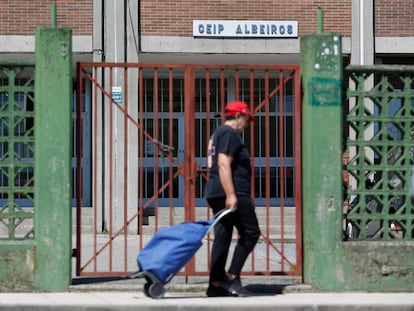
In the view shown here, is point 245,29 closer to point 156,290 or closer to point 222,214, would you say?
point 222,214

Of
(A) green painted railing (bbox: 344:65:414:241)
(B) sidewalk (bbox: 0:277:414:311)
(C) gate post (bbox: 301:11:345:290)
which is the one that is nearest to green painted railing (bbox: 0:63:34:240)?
(B) sidewalk (bbox: 0:277:414:311)

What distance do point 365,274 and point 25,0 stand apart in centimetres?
1085

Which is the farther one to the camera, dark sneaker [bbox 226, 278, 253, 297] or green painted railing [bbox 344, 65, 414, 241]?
green painted railing [bbox 344, 65, 414, 241]

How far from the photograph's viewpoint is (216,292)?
29.6 feet

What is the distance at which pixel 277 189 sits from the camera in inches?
775

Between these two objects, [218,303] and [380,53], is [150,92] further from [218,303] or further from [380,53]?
[218,303]

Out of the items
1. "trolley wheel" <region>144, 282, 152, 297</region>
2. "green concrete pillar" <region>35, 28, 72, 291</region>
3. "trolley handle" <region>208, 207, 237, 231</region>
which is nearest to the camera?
"trolley handle" <region>208, 207, 237, 231</region>

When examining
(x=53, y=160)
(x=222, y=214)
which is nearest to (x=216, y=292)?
(x=222, y=214)

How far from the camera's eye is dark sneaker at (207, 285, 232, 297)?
898 centimetres

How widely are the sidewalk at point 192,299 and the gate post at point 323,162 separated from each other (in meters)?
0.32

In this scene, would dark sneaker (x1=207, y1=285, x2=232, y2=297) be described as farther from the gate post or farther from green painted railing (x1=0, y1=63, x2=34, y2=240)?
green painted railing (x1=0, y1=63, x2=34, y2=240)

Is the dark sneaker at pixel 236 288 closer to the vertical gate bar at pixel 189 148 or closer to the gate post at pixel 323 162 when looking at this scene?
the vertical gate bar at pixel 189 148

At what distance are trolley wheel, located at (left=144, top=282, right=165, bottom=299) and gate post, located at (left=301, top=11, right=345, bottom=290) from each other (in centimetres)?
171

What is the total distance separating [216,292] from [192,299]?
30cm
